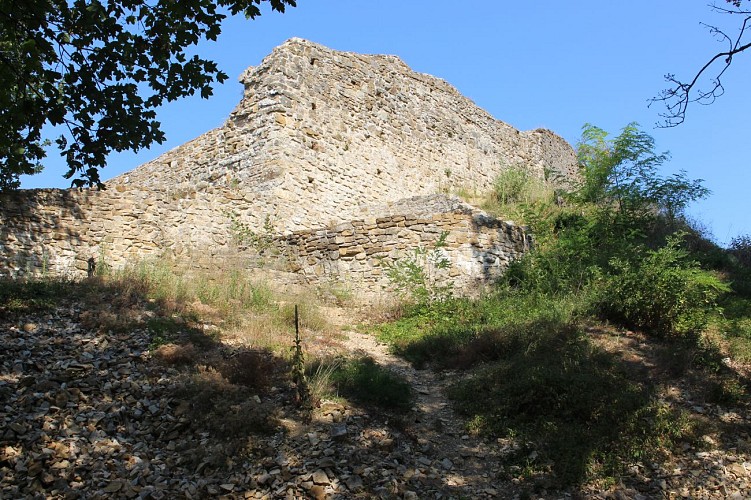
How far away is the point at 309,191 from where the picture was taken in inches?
575

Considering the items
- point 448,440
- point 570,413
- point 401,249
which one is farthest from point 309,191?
point 570,413

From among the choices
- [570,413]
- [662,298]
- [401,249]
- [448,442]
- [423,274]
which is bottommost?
[448,442]

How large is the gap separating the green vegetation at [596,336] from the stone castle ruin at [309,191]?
1.48 meters

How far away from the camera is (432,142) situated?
19156 millimetres

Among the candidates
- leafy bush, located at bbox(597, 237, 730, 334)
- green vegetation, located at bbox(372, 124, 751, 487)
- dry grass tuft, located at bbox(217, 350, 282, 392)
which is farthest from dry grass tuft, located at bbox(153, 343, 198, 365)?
leafy bush, located at bbox(597, 237, 730, 334)

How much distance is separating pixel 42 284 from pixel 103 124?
3.33m

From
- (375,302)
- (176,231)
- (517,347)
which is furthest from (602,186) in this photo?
(176,231)

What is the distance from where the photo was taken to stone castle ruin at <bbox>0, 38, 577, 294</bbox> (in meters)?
11.2

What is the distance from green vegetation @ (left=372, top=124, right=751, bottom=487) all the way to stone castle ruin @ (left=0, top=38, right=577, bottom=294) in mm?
1478

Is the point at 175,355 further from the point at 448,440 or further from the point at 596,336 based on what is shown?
the point at 596,336

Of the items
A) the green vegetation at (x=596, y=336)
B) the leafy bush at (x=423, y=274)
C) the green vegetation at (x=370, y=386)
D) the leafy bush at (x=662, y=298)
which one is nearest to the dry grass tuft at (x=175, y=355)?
the green vegetation at (x=370, y=386)

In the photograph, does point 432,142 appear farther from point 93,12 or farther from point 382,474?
point 382,474

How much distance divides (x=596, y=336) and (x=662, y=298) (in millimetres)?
1267

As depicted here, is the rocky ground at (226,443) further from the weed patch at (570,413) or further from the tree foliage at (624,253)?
the tree foliage at (624,253)
